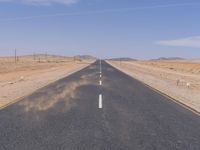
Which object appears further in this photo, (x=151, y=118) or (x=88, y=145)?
(x=151, y=118)

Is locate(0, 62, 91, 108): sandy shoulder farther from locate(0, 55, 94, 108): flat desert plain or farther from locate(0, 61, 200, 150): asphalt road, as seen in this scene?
locate(0, 61, 200, 150): asphalt road

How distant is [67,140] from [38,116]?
10.6 ft

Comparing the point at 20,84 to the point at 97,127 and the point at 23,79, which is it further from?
the point at 97,127

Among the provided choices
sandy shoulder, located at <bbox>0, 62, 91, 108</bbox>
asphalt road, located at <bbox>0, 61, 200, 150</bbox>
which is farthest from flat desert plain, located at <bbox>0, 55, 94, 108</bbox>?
asphalt road, located at <bbox>0, 61, 200, 150</bbox>

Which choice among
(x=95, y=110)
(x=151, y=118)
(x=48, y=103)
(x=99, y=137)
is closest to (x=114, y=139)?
(x=99, y=137)

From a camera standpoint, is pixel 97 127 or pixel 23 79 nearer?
pixel 97 127

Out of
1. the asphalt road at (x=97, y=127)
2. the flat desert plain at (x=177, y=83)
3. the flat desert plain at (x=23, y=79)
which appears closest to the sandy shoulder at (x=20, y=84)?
the flat desert plain at (x=23, y=79)

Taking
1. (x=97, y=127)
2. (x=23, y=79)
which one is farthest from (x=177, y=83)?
(x=97, y=127)

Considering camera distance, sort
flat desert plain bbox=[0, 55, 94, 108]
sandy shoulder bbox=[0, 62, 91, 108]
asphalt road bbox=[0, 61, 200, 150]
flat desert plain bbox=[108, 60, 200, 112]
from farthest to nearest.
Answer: flat desert plain bbox=[0, 55, 94, 108]
flat desert plain bbox=[108, 60, 200, 112]
sandy shoulder bbox=[0, 62, 91, 108]
asphalt road bbox=[0, 61, 200, 150]

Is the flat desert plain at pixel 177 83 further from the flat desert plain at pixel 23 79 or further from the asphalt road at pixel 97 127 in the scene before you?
the flat desert plain at pixel 23 79

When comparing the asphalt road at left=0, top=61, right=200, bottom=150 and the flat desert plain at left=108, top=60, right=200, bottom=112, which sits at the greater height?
the asphalt road at left=0, top=61, right=200, bottom=150

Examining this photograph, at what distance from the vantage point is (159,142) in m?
7.09

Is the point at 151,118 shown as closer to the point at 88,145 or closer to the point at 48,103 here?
the point at 88,145

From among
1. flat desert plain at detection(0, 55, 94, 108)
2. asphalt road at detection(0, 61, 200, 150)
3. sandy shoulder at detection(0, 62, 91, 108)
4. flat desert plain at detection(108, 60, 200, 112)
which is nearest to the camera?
asphalt road at detection(0, 61, 200, 150)
